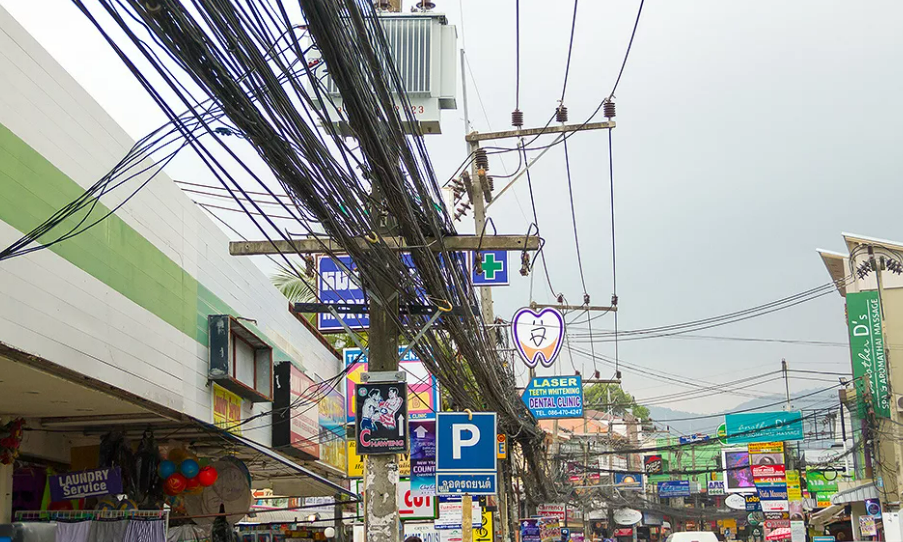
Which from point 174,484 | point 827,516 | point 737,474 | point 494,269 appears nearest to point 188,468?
point 174,484


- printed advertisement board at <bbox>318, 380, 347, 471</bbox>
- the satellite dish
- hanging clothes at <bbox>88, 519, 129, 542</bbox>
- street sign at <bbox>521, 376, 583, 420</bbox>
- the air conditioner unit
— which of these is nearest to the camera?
hanging clothes at <bbox>88, 519, 129, 542</bbox>

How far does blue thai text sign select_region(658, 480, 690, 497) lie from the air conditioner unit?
240 feet

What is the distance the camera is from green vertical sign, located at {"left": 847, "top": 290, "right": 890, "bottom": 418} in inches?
1240

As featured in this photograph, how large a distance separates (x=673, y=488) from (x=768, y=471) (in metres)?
48.8

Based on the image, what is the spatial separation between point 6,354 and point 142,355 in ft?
9.45

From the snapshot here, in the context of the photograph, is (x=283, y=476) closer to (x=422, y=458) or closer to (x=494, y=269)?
(x=422, y=458)

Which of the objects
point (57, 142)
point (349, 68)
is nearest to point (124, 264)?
point (57, 142)

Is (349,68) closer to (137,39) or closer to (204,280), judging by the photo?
(137,39)

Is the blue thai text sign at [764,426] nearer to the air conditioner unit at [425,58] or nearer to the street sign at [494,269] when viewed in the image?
the street sign at [494,269]

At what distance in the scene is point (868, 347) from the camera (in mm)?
32188

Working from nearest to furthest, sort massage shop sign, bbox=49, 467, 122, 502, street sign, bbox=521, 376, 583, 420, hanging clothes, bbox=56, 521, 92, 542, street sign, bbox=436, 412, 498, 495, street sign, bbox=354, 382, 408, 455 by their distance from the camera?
hanging clothes, bbox=56, 521, 92, 542 → street sign, bbox=354, 382, 408, 455 → massage shop sign, bbox=49, 467, 122, 502 → street sign, bbox=436, 412, 498, 495 → street sign, bbox=521, 376, 583, 420

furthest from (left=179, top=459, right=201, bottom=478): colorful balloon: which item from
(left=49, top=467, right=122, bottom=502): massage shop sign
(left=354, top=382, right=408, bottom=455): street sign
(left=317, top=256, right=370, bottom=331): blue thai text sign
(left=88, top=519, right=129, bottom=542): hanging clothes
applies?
(left=317, top=256, right=370, bottom=331): blue thai text sign

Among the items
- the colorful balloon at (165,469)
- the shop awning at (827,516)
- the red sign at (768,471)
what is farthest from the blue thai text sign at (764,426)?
the colorful balloon at (165,469)

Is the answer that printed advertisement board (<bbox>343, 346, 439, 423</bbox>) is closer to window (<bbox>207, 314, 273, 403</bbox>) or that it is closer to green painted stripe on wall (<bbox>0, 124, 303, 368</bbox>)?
window (<bbox>207, 314, 273, 403</bbox>)
